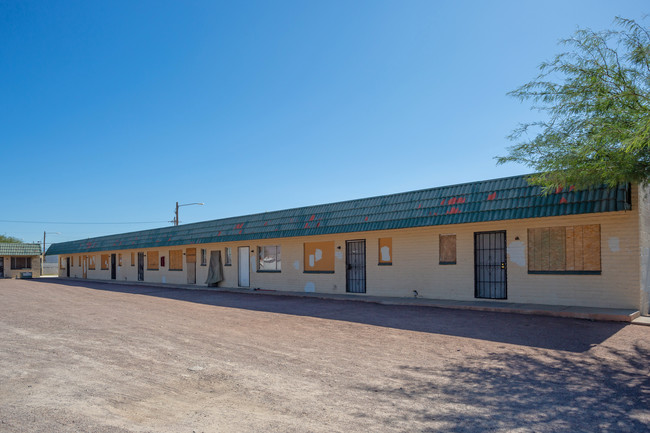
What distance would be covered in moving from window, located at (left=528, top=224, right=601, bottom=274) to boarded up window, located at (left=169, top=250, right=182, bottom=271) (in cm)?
2348

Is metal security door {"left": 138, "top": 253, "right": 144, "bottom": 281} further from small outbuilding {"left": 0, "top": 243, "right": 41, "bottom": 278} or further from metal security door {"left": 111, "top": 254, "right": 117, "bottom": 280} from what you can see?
small outbuilding {"left": 0, "top": 243, "right": 41, "bottom": 278}

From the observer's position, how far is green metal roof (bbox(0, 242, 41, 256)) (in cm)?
5194

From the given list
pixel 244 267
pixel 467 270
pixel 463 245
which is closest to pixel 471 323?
pixel 467 270

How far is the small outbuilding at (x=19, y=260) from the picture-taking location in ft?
171

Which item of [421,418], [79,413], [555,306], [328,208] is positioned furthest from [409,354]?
[328,208]

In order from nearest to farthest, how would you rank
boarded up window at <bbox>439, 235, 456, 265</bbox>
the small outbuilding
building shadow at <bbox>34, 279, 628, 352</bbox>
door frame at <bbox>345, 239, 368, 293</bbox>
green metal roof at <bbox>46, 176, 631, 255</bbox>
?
building shadow at <bbox>34, 279, 628, 352</bbox> → green metal roof at <bbox>46, 176, 631, 255</bbox> → boarded up window at <bbox>439, 235, 456, 265</bbox> → door frame at <bbox>345, 239, 368, 293</bbox> → the small outbuilding

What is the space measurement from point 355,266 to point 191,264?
14.6 meters

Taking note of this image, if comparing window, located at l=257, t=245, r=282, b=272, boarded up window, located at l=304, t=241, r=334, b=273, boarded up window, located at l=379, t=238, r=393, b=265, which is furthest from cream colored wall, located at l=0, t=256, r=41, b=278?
boarded up window, located at l=379, t=238, r=393, b=265

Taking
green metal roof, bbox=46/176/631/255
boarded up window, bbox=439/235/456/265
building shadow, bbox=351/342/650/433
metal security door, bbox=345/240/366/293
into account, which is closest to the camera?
building shadow, bbox=351/342/650/433

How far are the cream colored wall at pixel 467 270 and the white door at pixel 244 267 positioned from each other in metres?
0.95

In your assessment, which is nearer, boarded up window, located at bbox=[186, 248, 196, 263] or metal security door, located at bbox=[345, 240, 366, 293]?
metal security door, located at bbox=[345, 240, 366, 293]

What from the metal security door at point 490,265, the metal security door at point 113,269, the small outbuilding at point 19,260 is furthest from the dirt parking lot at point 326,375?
the small outbuilding at point 19,260

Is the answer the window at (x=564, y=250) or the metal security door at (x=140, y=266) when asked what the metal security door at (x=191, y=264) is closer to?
the metal security door at (x=140, y=266)

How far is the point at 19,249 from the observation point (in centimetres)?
5294
